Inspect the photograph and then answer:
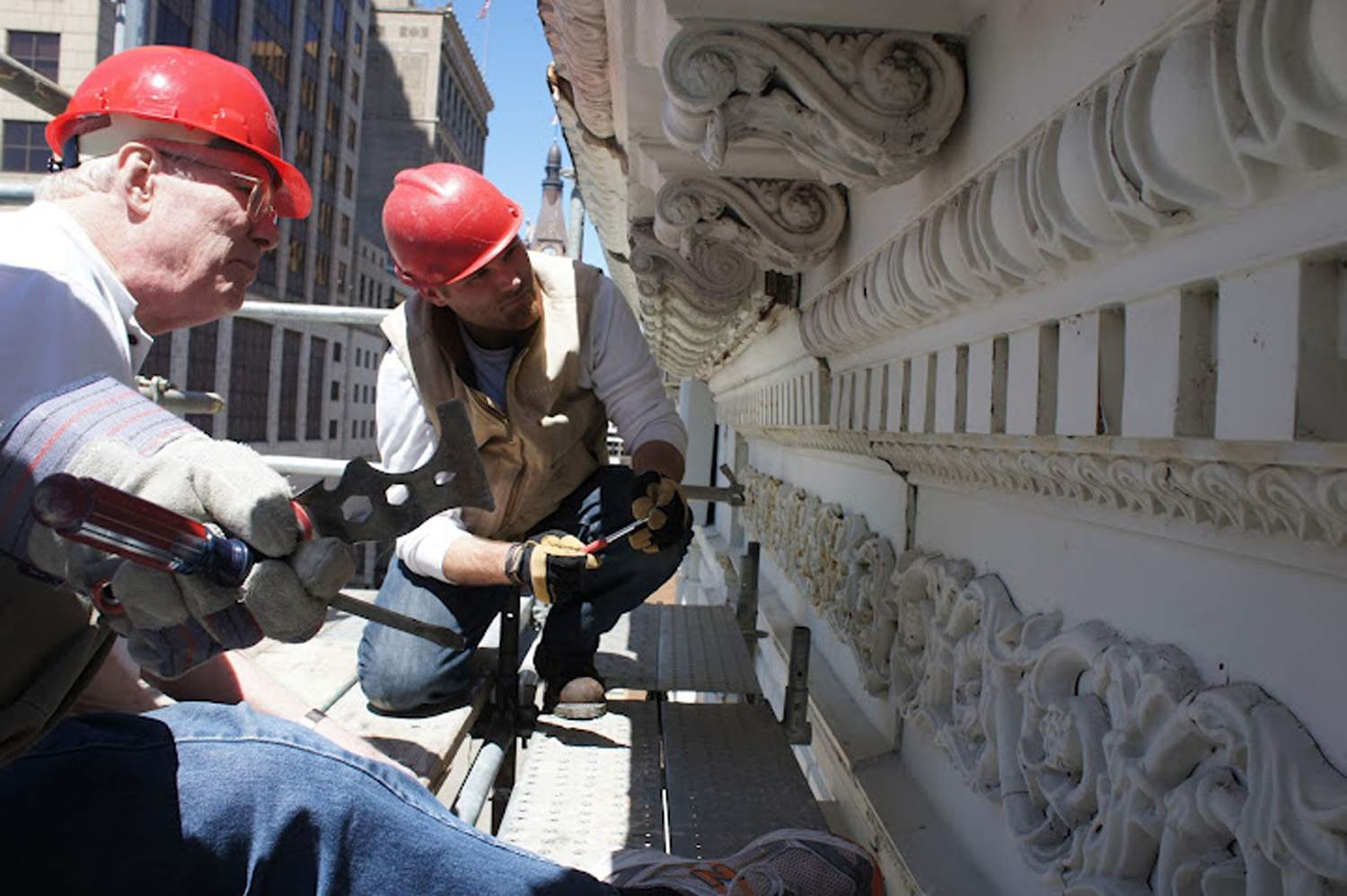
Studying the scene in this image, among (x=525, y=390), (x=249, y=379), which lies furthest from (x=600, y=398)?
(x=249, y=379)

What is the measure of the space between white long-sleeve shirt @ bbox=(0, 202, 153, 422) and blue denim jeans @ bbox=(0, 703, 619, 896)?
49 cm

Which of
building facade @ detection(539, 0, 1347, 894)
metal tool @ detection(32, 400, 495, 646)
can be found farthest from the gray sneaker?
metal tool @ detection(32, 400, 495, 646)

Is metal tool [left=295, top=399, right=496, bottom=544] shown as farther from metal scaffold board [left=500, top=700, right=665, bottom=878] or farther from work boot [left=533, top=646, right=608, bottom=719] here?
work boot [left=533, top=646, right=608, bottom=719]

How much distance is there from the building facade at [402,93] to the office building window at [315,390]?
652 inches

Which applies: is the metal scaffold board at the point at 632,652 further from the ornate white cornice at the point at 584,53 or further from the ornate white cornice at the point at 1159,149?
the ornate white cornice at the point at 1159,149

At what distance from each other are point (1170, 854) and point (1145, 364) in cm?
53

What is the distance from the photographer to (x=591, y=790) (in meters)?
2.72

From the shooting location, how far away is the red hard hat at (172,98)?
5.81 feet

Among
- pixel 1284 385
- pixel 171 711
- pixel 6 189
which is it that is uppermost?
pixel 6 189

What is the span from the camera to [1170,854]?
1.15m

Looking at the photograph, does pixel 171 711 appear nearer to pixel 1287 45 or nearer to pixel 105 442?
pixel 105 442

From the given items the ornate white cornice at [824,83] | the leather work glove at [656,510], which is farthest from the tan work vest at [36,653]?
the leather work glove at [656,510]

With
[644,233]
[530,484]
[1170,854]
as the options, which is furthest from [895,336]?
[644,233]

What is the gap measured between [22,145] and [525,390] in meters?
23.2
